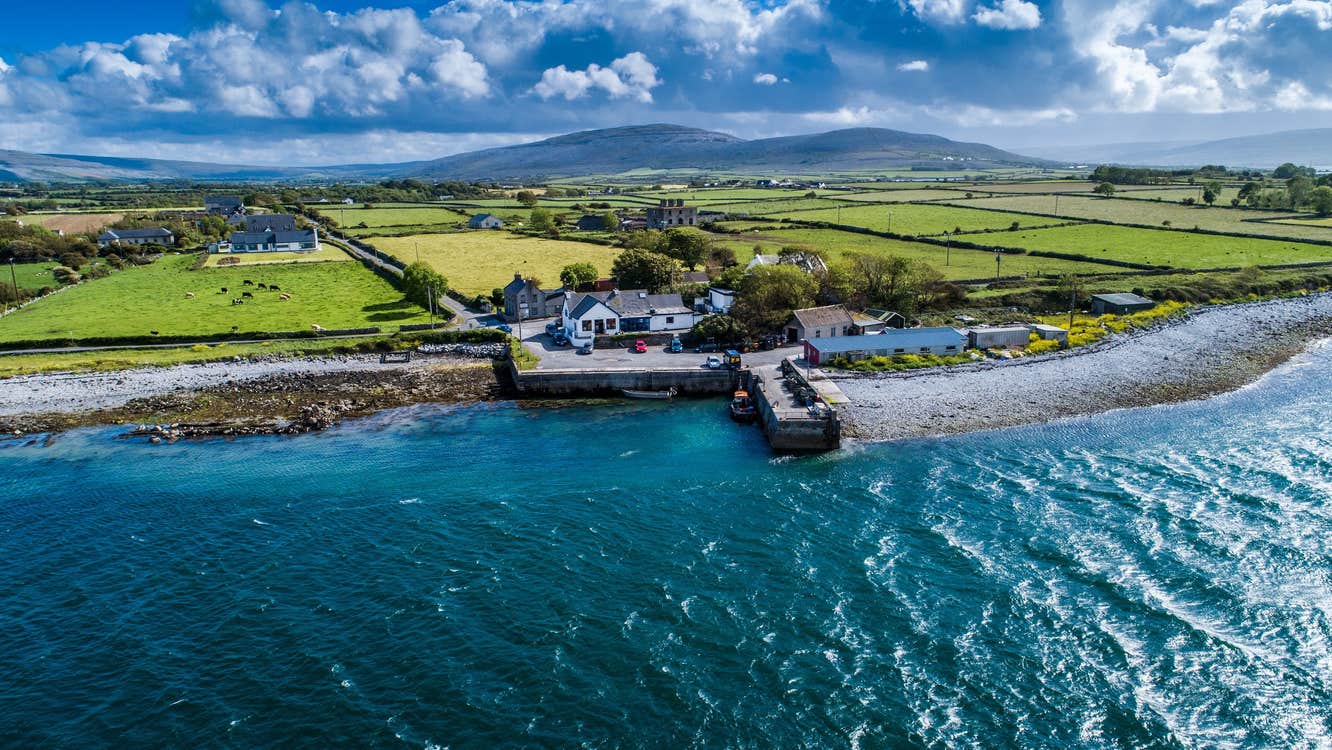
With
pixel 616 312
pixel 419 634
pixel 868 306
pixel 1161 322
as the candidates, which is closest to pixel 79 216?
pixel 616 312

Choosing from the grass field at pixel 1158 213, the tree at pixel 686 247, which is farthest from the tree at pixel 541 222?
the grass field at pixel 1158 213

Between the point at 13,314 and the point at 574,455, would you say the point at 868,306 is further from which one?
the point at 13,314

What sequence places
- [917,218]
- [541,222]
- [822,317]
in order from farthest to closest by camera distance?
[917,218] < [541,222] < [822,317]

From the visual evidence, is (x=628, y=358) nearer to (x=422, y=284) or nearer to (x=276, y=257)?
(x=422, y=284)

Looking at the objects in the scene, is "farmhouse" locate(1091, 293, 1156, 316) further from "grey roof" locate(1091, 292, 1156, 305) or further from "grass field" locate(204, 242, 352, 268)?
"grass field" locate(204, 242, 352, 268)

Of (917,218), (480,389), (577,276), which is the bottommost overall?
(480,389)

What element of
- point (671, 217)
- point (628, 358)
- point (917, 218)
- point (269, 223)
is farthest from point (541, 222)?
point (628, 358)
